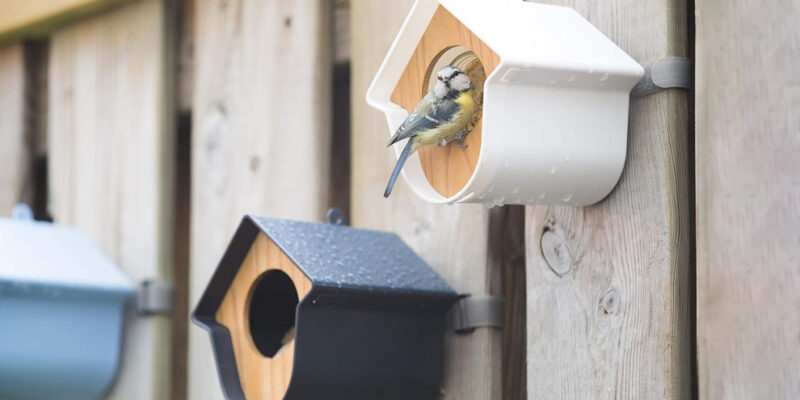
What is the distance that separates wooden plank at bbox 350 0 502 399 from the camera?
183 centimetres

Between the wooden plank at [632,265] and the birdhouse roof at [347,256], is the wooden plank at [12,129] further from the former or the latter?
the wooden plank at [632,265]

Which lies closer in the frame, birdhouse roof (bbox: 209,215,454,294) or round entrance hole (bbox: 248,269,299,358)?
birdhouse roof (bbox: 209,215,454,294)

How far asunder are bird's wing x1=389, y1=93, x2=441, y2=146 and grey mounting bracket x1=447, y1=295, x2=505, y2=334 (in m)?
0.36

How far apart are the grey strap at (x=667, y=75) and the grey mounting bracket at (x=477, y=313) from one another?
46cm

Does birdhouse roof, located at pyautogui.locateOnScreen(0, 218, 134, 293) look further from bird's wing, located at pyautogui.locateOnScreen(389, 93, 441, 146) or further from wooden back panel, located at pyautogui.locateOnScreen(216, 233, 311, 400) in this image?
bird's wing, located at pyautogui.locateOnScreen(389, 93, 441, 146)

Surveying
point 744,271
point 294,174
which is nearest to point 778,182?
point 744,271

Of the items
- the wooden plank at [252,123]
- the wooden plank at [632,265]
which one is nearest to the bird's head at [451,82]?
the wooden plank at [632,265]

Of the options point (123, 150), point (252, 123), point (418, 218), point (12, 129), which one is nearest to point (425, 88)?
point (418, 218)

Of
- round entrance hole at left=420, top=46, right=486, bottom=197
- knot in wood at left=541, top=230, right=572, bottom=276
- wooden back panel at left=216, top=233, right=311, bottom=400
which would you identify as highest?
round entrance hole at left=420, top=46, right=486, bottom=197

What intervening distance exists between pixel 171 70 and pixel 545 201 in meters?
1.30

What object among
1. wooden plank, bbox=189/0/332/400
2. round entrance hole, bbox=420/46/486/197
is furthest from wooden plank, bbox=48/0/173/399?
round entrance hole, bbox=420/46/486/197

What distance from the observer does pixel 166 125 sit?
2549mm

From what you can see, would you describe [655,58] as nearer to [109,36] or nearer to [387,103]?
[387,103]

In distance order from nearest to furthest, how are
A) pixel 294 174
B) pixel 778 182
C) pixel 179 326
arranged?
pixel 778 182 → pixel 294 174 → pixel 179 326
